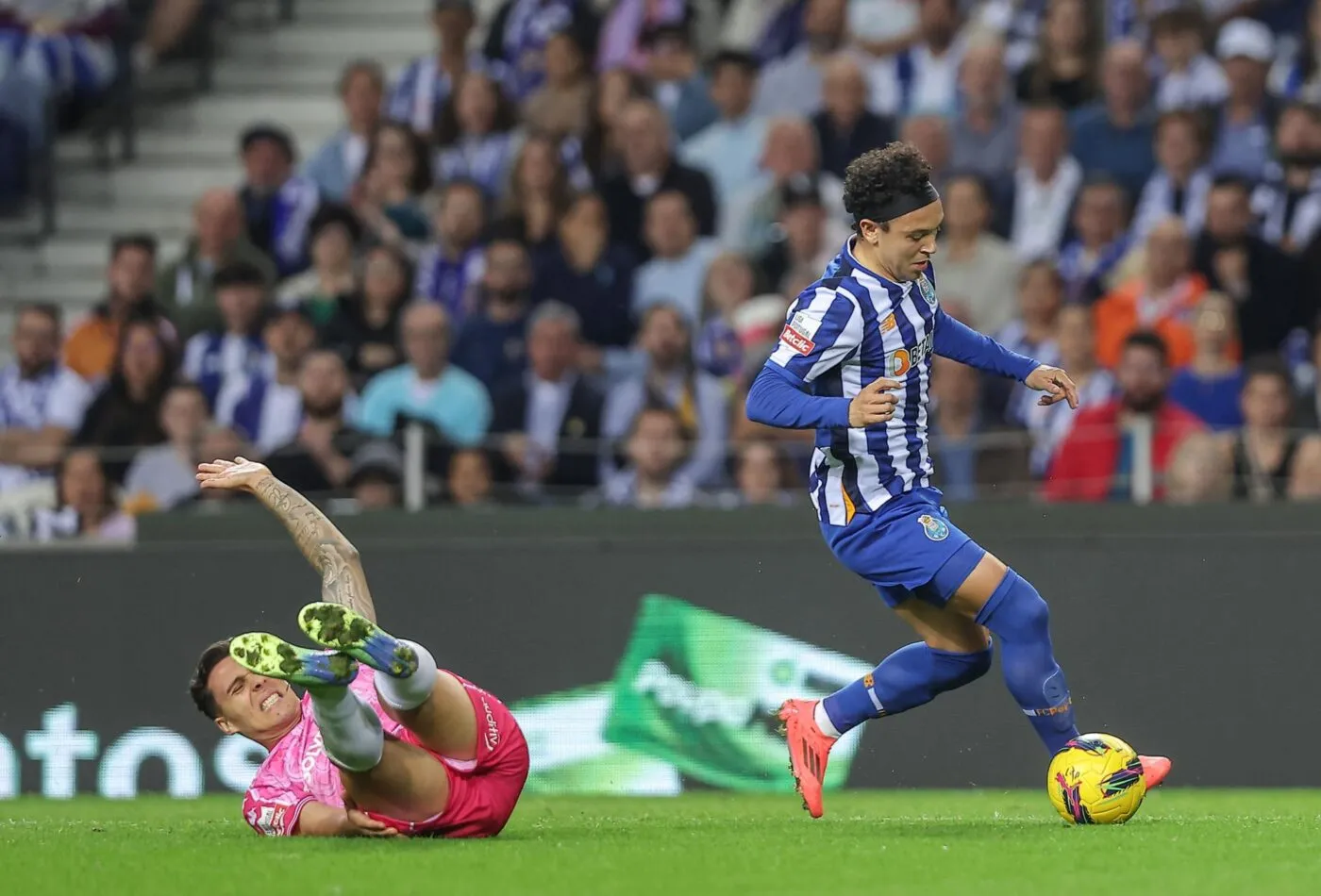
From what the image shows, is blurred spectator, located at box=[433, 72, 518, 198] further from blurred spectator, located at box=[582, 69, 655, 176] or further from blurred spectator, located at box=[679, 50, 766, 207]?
blurred spectator, located at box=[679, 50, 766, 207]

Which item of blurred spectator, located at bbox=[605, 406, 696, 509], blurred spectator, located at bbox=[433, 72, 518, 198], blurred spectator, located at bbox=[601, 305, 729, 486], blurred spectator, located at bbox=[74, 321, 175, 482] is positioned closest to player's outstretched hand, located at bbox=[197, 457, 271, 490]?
blurred spectator, located at bbox=[605, 406, 696, 509]

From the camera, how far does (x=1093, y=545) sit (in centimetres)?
998

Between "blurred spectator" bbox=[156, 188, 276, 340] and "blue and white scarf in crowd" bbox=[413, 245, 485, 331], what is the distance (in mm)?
1195

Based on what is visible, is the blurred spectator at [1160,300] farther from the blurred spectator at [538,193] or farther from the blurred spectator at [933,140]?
the blurred spectator at [538,193]

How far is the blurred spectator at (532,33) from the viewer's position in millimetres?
15656

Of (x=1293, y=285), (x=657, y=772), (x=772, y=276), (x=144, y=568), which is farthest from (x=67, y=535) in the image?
(x=1293, y=285)

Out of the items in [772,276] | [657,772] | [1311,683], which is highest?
[772,276]

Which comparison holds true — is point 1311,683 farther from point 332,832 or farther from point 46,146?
point 46,146

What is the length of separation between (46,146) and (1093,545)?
9680 millimetres

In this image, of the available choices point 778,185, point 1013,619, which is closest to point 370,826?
point 1013,619

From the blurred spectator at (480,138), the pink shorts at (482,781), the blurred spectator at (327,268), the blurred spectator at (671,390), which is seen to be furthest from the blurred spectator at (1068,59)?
the pink shorts at (482,781)

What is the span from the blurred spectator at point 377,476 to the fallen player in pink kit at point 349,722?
363 cm

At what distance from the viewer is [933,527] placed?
720 centimetres

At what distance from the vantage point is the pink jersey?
7207mm
